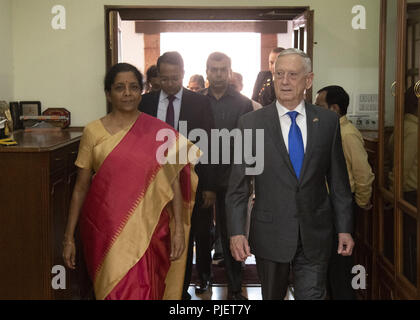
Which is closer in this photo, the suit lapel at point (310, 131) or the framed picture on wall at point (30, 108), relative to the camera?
the suit lapel at point (310, 131)

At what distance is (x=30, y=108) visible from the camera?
14.1 ft

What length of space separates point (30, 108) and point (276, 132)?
9.11 feet

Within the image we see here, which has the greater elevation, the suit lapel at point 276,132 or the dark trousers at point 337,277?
the suit lapel at point 276,132

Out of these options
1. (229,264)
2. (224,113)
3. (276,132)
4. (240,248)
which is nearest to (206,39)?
(224,113)

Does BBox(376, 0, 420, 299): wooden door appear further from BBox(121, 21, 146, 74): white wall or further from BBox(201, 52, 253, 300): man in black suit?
BBox(121, 21, 146, 74): white wall

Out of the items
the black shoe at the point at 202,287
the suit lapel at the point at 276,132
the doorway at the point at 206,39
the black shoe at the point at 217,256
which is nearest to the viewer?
the suit lapel at the point at 276,132

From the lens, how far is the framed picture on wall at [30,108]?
169 inches

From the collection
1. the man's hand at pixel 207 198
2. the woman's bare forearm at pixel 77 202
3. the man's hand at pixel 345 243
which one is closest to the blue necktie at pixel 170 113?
the man's hand at pixel 207 198

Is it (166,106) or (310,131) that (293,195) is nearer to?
(310,131)

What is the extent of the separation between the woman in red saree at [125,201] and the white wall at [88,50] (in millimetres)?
1947

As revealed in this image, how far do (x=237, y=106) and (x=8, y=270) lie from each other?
5.41 ft

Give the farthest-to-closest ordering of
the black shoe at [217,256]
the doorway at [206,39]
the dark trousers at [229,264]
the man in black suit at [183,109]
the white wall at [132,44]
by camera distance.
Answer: the doorway at [206,39]
the white wall at [132,44]
the black shoe at [217,256]
the dark trousers at [229,264]
the man in black suit at [183,109]

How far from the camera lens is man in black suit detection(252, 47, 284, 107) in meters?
4.00

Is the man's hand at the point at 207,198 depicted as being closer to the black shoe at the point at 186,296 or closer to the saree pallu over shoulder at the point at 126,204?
the black shoe at the point at 186,296
